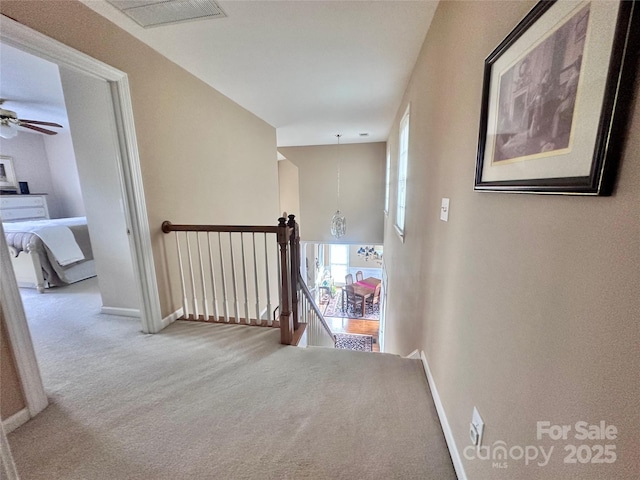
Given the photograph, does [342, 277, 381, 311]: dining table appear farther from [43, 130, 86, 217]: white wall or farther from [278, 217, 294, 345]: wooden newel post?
[43, 130, 86, 217]: white wall

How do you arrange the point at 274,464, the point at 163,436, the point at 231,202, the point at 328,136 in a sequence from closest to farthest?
the point at 274,464 < the point at 163,436 < the point at 231,202 < the point at 328,136

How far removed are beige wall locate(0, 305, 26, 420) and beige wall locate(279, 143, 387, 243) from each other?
5794mm

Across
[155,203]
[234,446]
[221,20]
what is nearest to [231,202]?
[155,203]

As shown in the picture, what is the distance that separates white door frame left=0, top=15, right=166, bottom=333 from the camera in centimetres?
130

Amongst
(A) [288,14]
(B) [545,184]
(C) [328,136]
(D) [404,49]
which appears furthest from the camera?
(C) [328,136]

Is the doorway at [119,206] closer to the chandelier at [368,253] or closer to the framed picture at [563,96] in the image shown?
the framed picture at [563,96]

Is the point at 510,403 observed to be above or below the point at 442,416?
above

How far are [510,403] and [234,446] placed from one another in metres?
1.17

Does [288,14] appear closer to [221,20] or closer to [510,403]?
[221,20]

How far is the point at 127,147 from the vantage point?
73.1 inches

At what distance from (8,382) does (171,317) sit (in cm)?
108

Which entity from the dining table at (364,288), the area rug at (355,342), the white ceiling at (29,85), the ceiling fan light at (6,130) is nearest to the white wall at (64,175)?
the white ceiling at (29,85)

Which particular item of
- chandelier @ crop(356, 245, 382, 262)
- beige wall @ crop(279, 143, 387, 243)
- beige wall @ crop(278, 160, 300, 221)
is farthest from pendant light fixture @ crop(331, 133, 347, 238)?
chandelier @ crop(356, 245, 382, 262)

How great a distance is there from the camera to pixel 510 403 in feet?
2.55
